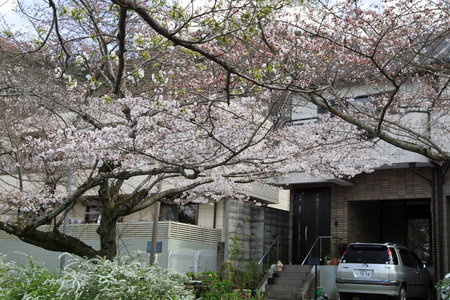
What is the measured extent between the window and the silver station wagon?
25.0 ft

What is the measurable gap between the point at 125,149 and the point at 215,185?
16.0 ft

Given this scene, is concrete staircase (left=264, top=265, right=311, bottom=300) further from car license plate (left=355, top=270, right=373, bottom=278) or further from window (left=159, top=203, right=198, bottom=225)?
window (left=159, top=203, right=198, bottom=225)

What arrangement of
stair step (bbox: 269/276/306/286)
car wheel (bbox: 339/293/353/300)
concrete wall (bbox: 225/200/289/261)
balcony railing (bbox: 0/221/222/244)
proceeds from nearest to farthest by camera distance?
car wheel (bbox: 339/293/353/300), stair step (bbox: 269/276/306/286), balcony railing (bbox: 0/221/222/244), concrete wall (bbox: 225/200/289/261)

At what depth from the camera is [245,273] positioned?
55.4 ft

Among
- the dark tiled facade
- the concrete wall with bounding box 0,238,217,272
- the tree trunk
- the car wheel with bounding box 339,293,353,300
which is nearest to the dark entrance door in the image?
the dark tiled facade

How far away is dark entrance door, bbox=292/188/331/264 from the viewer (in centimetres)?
1817

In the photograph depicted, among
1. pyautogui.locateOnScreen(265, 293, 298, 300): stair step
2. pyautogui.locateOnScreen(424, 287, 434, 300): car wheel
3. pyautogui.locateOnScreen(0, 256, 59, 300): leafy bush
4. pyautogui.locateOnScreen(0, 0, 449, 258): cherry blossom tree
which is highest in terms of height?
pyautogui.locateOnScreen(0, 0, 449, 258): cherry blossom tree

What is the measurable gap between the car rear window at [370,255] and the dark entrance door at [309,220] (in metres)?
4.70

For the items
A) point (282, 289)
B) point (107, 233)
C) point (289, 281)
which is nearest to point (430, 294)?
point (289, 281)

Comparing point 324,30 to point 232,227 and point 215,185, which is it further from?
point 232,227

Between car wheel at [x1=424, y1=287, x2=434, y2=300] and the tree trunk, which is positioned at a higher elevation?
the tree trunk

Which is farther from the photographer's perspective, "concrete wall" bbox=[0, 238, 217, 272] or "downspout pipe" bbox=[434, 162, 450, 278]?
"concrete wall" bbox=[0, 238, 217, 272]

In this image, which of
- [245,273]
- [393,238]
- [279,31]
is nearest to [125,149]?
[279,31]

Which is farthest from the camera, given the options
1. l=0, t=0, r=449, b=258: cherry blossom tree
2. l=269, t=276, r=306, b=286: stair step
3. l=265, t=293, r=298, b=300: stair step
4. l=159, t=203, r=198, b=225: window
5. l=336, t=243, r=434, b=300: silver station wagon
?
l=159, t=203, r=198, b=225: window
